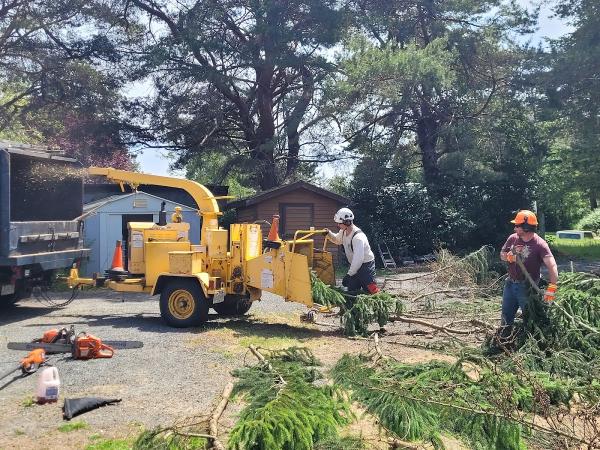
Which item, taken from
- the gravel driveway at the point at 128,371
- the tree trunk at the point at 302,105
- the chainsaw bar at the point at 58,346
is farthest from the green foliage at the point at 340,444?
the tree trunk at the point at 302,105

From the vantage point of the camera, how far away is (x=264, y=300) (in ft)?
43.2

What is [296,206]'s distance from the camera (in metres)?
21.3

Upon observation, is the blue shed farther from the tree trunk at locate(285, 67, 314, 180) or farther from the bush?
the bush

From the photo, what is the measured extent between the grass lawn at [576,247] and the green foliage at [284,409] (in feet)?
68.8

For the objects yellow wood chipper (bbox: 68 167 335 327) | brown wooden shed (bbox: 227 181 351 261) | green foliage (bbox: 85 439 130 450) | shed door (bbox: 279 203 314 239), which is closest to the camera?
green foliage (bbox: 85 439 130 450)

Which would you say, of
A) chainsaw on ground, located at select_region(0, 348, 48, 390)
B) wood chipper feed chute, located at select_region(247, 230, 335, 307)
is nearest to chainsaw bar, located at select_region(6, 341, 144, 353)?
chainsaw on ground, located at select_region(0, 348, 48, 390)

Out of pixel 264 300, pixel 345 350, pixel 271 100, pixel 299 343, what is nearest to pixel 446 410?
pixel 345 350

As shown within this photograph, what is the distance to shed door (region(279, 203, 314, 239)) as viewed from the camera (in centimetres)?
2123

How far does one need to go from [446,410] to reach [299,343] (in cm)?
391

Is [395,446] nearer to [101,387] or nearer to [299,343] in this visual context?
[101,387]

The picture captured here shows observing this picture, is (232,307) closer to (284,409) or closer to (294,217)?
(284,409)

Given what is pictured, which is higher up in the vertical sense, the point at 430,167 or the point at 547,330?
the point at 430,167

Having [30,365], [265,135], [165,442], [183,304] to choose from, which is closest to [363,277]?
[183,304]

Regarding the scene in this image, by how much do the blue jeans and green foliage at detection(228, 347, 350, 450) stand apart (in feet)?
9.26
